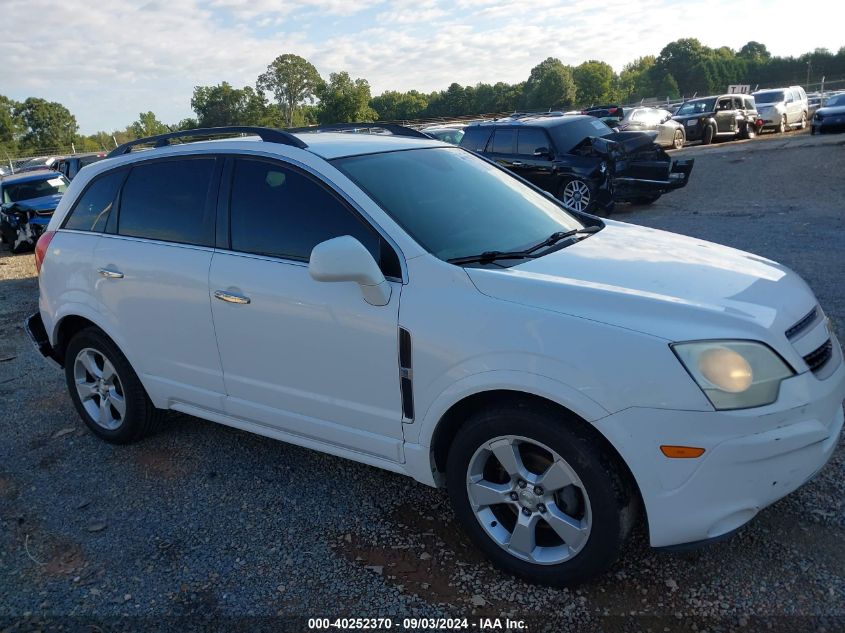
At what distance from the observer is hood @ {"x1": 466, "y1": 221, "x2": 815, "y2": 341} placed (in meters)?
2.38

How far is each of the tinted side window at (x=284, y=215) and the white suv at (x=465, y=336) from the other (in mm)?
14

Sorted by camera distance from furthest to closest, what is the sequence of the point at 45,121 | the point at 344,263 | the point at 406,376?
1. the point at 45,121
2. the point at 406,376
3. the point at 344,263

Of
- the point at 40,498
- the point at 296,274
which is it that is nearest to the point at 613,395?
the point at 296,274

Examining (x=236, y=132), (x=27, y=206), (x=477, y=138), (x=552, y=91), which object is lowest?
(x=27, y=206)

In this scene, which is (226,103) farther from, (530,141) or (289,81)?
(530,141)

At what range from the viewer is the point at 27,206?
13953 mm

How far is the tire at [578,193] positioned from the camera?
11461 millimetres

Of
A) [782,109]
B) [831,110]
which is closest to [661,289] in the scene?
[831,110]

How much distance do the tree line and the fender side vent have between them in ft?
135

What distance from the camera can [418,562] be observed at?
293 cm

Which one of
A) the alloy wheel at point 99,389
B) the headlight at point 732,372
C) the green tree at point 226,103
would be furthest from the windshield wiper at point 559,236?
the green tree at point 226,103

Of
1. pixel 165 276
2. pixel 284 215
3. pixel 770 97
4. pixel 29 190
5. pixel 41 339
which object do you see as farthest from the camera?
pixel 770 97

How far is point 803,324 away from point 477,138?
1086 cm

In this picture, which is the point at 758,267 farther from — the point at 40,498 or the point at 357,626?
the point at 40,498
